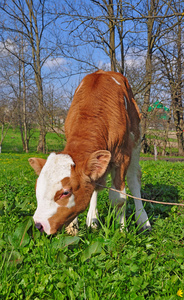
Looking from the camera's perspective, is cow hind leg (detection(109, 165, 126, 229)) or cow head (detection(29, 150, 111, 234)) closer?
cow head (detection(29, 150, 111, 234))

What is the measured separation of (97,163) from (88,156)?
14 cm

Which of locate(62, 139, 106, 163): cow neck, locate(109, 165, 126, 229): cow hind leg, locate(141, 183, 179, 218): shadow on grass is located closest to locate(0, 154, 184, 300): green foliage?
locate(109, 165, 126, 229): cow hind leg

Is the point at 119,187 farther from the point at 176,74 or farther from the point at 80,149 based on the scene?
the point at 176,74

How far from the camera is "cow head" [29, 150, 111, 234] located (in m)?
2.46

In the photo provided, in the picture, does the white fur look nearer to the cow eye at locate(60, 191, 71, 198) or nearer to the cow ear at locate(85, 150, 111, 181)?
the cow eye at locate(60, 191, 71, 198)

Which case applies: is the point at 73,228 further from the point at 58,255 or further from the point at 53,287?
the point at 53,287

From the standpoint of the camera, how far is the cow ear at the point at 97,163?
2.69m

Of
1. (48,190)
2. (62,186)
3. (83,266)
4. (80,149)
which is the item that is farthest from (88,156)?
(83,266)

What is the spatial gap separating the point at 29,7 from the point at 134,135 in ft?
85.0

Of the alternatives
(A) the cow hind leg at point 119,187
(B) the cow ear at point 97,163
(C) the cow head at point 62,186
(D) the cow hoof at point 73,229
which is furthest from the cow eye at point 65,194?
(A) the cow hind leg at point 119,187

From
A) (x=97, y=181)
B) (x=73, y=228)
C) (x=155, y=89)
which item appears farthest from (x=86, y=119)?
(x=155, y=89)

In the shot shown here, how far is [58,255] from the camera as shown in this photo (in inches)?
91.2

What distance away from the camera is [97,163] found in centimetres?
274

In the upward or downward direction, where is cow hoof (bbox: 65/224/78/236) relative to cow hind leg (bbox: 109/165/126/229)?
downward
